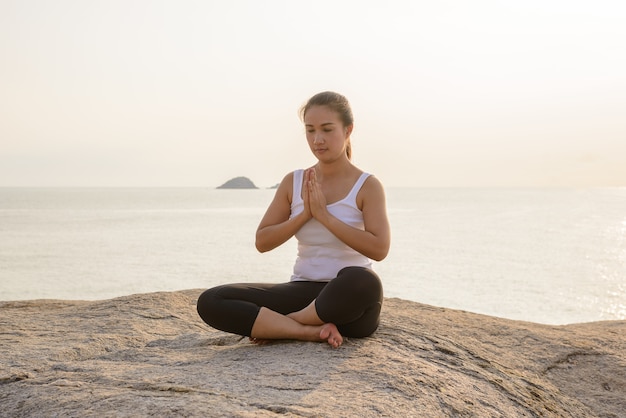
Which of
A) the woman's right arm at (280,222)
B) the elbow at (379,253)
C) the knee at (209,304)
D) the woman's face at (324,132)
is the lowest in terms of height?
the knee at (209,304)

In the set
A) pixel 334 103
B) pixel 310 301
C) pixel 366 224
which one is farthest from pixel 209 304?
pixel 334 103

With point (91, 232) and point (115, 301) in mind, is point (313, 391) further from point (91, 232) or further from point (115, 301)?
point (91, 232)

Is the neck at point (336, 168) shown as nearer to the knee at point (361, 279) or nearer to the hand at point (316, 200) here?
the hand at point (316, 200)

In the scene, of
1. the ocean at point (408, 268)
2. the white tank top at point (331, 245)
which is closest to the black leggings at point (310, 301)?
the white tank top at point (331, 245)

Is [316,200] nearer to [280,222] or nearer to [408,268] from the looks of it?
[280,222]

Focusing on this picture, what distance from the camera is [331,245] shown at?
3.94 meters

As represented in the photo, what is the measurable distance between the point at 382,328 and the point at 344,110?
1.50 meters

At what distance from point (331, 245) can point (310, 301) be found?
39 cm

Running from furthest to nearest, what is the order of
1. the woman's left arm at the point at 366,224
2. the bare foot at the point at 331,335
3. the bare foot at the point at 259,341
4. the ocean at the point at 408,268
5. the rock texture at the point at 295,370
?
1. the ocean at the point at 408,268
2. the bare foot at the point at 259,341
3. the woman's left arm at the point at 366,224
4. the bare foot at the point at 331,335
5. the rock texture at the point at 295,370

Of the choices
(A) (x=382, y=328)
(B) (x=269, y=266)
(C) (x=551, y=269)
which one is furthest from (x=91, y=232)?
(A) (x=382, y=328)

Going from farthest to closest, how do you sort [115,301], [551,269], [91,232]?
[91,232], [551,269], [115,301]

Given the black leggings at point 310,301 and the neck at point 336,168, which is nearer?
the black leggings at point 310,301

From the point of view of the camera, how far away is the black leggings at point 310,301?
12.0 ft

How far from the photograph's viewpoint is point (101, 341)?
472 centimetres
